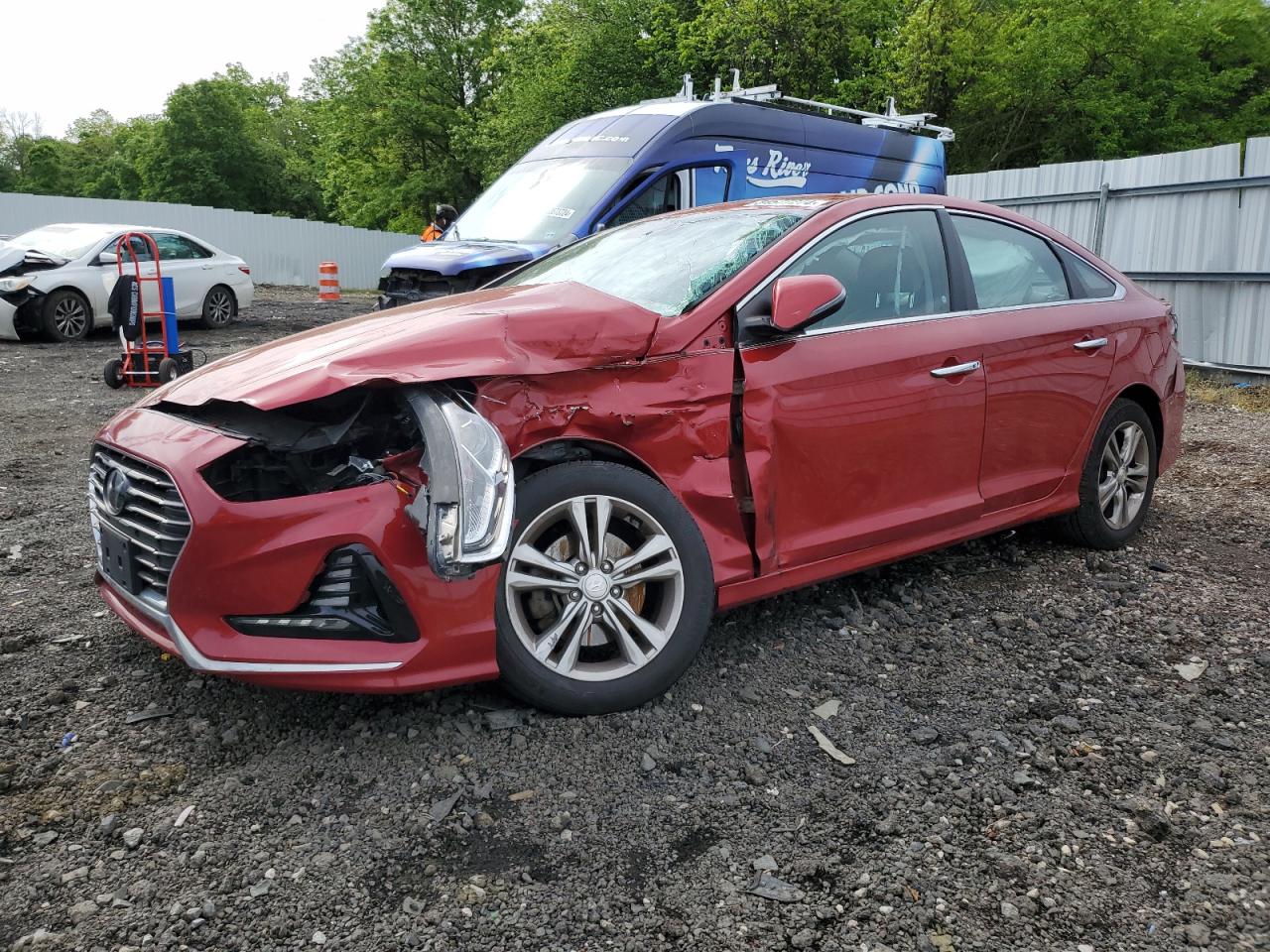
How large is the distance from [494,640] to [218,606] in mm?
756

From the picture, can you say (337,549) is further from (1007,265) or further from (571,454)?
(1007,265)

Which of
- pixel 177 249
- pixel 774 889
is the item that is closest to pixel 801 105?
pixel 177 249

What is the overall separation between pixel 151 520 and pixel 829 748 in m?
2.08

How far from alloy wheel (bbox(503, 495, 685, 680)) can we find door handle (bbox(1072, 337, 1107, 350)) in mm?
2324

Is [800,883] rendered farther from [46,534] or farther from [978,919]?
[46,534]

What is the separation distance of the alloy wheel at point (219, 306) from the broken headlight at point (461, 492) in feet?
44.8

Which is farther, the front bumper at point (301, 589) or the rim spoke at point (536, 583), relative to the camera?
the rim spoke at point (536, 583)

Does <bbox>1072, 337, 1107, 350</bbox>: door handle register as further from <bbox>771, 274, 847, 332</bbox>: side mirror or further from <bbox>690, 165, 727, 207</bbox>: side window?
<bbox>690, 165, 727, 207</bbox>: side window

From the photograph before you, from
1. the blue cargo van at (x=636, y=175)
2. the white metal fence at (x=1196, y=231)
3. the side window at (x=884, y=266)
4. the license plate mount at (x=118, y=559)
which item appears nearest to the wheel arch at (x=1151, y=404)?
the side window at (x=884, y=266)

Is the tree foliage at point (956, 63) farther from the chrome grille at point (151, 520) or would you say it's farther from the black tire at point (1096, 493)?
the chrome grille at point (151, 520)

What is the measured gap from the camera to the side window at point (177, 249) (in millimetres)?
14258

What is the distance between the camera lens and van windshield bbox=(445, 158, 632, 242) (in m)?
8.80

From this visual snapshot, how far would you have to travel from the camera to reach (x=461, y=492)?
108 inches

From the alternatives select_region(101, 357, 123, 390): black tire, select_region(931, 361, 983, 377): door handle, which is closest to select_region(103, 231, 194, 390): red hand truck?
select_region(101, 357, 123, 390): black tire
